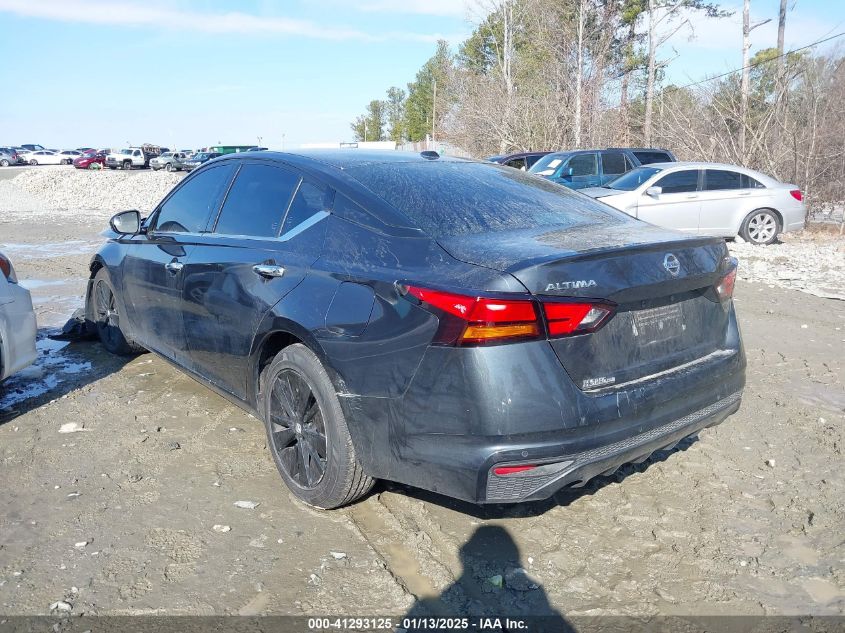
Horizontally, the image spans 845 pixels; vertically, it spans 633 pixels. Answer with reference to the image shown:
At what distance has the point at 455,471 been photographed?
9.02ft

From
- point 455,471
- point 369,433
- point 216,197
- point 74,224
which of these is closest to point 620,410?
point 455,471

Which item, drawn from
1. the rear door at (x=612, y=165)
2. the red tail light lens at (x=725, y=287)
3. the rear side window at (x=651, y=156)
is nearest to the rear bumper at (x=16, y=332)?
the red tail light lens at (x=725, y=287)

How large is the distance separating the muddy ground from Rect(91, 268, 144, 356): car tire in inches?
41.9

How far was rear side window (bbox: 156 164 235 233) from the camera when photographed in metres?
4.50

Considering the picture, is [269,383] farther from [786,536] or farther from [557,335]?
[786,536]

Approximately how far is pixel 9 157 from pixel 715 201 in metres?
67.3

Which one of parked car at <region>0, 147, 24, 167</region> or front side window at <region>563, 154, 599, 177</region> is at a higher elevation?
parked car at <region>0, 147, 24, 167</region>

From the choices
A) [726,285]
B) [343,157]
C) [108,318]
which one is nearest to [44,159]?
[108,318]

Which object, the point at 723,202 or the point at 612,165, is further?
the point at 612,165

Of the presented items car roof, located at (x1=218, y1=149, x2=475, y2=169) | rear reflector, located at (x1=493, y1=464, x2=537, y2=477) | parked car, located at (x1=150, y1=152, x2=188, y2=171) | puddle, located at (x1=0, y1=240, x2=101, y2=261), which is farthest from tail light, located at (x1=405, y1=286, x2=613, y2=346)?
parked car, located at (x1=150, y1=152, x2=188, y2=171)

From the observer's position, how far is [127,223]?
5.29 m

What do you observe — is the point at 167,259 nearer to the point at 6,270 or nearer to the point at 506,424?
the point at 6,270

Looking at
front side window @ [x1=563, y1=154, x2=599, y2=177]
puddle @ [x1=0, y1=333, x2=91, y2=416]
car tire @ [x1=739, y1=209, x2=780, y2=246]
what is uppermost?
front side window @ [x1=563, y1=154, x2=599, y2=177]

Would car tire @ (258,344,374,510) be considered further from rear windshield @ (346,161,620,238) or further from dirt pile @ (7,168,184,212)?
dirt pile @ (7,168,184,212)
